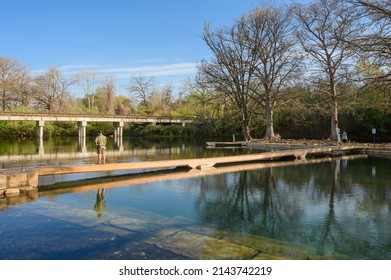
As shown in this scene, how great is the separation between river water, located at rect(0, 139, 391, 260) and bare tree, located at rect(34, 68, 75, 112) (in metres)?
51.6

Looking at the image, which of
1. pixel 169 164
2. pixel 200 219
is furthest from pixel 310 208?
pixel 169 164

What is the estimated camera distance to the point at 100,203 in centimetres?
938

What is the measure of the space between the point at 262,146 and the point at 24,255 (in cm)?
2527

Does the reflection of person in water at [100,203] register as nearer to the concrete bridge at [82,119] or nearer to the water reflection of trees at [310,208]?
the water reflection of trees at [310,208]

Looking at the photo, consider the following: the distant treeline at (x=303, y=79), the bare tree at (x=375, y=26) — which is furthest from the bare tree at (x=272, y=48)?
the bare tree at (x=375, y=26)

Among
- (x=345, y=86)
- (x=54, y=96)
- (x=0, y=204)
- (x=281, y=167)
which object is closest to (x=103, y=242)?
(x=0, y=204)

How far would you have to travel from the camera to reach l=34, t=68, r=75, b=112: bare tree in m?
59.7

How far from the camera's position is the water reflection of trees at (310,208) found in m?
6.50

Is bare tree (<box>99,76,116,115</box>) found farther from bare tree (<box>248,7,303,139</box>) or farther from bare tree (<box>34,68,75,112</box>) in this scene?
bare tree (<box>248,7,303,139</box>)

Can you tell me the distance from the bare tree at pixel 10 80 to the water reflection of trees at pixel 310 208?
50625 millimetres

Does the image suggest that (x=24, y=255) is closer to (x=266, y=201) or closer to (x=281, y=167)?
(x=266, y=201)

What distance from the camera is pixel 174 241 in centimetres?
620

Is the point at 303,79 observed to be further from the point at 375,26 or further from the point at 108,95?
the point at 108,95
